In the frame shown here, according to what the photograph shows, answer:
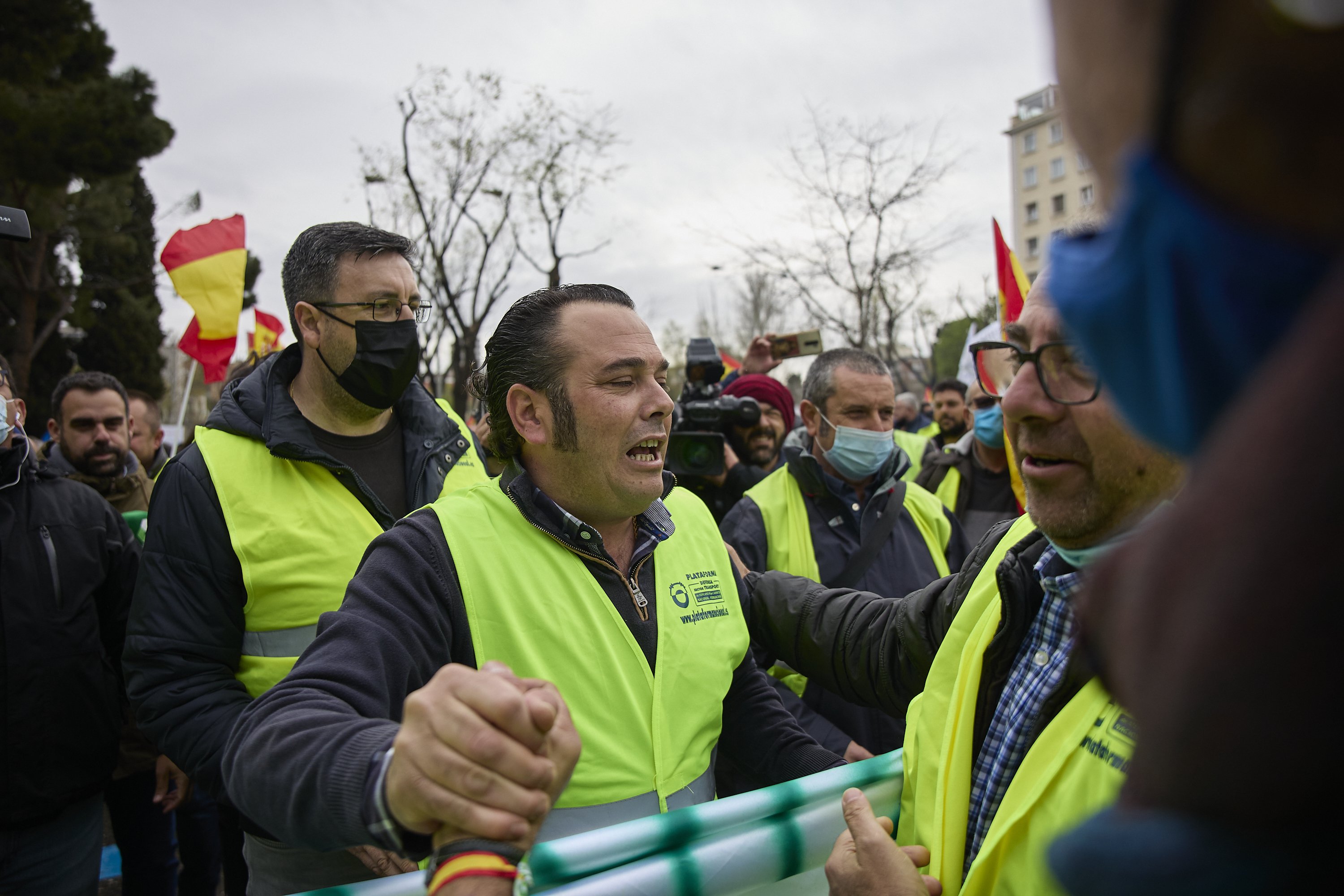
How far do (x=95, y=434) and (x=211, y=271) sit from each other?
1.44m

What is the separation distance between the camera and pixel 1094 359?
500 millimetres

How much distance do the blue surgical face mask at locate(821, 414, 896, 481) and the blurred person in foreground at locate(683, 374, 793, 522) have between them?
0.55m

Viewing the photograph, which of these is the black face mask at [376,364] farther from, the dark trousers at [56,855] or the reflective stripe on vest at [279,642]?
the dark trousers at [56,855]

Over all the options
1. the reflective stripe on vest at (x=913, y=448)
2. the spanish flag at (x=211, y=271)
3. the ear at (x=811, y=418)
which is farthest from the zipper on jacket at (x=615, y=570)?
the reflective stripe on vest at (x=913, y=448)

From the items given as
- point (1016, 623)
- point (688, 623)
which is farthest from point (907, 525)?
point (1016, 623)

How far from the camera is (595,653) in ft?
6.12

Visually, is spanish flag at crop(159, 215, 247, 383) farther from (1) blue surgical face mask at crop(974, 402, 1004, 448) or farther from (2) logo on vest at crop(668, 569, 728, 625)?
(1) blue surgical face mask at crop(974, 402, 1004, 448)

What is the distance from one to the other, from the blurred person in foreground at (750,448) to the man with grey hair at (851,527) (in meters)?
0.46

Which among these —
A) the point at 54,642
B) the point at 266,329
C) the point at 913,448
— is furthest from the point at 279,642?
the point at 266,329

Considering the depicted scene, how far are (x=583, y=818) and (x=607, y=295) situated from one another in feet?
4.53

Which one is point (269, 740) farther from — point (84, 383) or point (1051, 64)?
point (84, 383)

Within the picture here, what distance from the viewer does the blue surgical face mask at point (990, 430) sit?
490 cm

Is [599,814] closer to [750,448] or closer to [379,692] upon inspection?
[379,692]

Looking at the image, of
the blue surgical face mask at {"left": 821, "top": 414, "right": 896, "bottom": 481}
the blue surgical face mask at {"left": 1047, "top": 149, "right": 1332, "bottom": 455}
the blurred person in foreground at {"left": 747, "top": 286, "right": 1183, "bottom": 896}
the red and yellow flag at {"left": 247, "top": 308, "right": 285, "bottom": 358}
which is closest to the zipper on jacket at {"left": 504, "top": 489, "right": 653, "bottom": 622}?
the blurred person in foreground at {"left": 747, "top": 286, "right": 1183, "bottom": 896}
